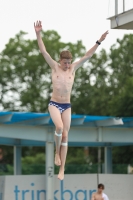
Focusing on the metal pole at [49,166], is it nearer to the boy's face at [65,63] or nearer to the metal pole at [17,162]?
the metal pole at [17,162]

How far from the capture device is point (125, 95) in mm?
46531

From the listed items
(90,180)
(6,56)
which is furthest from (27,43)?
(90,180)

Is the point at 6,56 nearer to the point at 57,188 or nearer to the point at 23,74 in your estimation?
the point at 23,74

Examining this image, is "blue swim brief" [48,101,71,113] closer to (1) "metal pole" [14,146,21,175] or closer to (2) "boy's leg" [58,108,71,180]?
(2) "boy's leg" [58,108,71,180]

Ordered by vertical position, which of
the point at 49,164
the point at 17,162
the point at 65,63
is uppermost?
the point at 65,63

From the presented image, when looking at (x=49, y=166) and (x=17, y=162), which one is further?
(x=17, y=162)

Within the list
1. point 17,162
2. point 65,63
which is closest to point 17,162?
point 17,162

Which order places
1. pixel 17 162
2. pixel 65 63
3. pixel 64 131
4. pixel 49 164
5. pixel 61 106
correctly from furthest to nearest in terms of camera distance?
pixel 17 162, pixel 49 164, pixel 64 131, pixel 61 106, pixel 65 63

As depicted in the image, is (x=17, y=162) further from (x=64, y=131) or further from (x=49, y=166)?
(x=64, y=131)

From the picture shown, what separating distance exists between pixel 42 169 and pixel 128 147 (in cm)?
1192

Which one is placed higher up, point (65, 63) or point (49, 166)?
point (65, 63)

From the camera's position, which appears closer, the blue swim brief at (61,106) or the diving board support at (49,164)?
the blue swim brief at (61,106)

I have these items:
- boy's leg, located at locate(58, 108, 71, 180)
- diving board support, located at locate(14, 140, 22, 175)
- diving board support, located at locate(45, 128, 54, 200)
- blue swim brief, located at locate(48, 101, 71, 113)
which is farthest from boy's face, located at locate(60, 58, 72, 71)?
diving board support, located at locate(14, 140, 22, 175)

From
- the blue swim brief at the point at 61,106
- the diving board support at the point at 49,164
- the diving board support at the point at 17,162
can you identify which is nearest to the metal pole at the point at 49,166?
the diving board support at the point at 49,164
